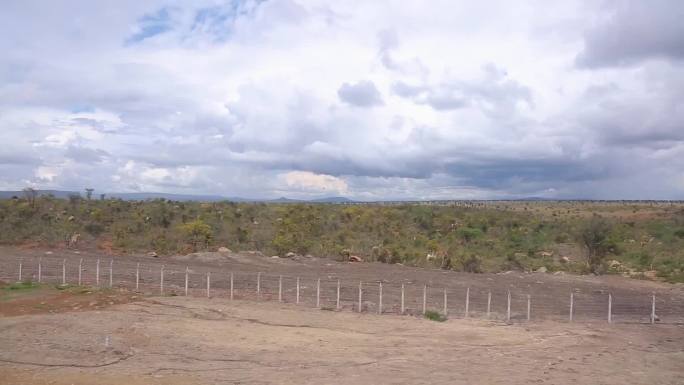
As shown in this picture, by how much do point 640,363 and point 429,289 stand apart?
48.7 ft

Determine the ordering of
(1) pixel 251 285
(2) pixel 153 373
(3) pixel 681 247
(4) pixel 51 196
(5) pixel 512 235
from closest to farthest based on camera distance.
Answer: (2) pixel 153 373 < (1) pixel 251 285 < (3) pixel 681 247 < (5) pixel 512 235 < (4) pixel 51 196

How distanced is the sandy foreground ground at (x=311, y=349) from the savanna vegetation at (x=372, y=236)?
21.2 metres

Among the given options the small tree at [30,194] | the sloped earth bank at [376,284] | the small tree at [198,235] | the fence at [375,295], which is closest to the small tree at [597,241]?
the sloped earth bank at [376,284]

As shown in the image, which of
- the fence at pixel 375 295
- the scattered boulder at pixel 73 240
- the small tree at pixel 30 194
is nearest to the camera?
the fence at pixel 375 295

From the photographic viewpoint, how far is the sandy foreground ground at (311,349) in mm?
15344

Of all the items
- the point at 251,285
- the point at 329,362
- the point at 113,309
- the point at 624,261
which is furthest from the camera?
Answer: the point at 624,261

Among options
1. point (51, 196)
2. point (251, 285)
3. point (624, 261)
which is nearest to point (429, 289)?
point (251, 285)

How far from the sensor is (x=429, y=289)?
31688mm

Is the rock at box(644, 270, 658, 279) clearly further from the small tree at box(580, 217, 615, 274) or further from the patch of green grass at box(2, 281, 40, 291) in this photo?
the patch of green grass at box(2, 281, 40, 291)

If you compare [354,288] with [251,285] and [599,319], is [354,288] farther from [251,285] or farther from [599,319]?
[599,319]

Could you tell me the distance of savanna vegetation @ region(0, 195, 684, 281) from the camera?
4691cm

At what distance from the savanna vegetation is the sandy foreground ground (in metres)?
21.2

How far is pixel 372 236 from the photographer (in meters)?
57.9

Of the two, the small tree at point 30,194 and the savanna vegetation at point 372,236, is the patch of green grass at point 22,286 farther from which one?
the small tree at point 30,194
